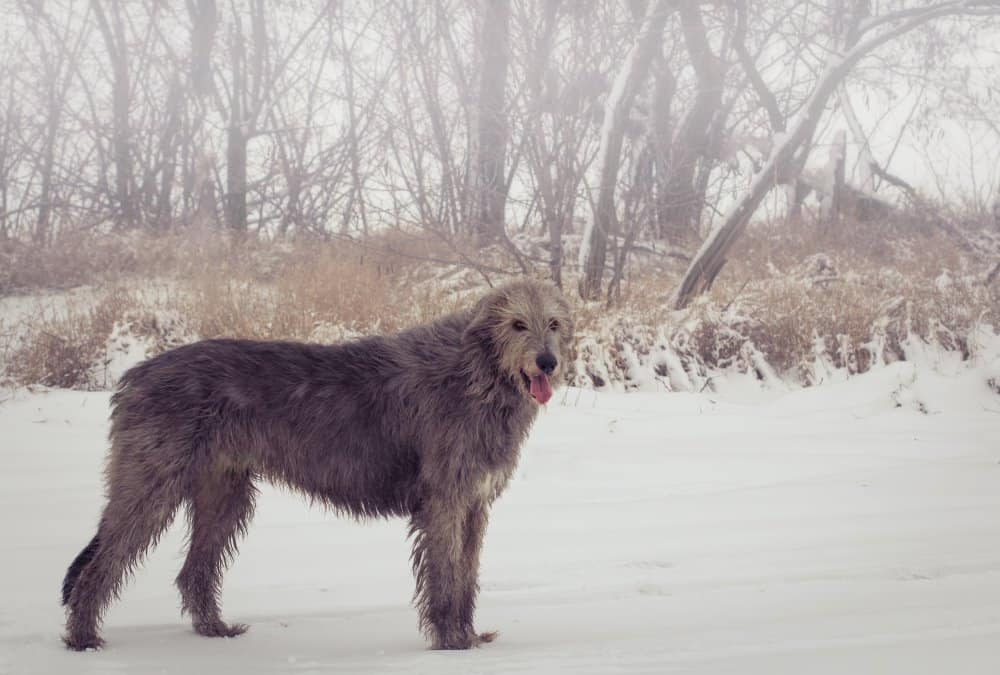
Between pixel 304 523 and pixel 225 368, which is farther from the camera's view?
pixel 304 523

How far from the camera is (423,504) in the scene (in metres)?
3.89

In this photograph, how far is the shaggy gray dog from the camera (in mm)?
3791

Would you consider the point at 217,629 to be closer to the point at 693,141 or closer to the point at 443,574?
the point at 443,574

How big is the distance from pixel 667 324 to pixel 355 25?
29.7 feet

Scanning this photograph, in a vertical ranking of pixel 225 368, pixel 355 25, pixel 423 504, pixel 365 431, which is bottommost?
pixel 423 504

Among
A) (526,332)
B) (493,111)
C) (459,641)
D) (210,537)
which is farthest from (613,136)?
(459,641)

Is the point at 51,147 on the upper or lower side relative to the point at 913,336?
upper

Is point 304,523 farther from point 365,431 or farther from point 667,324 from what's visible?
point 667,324

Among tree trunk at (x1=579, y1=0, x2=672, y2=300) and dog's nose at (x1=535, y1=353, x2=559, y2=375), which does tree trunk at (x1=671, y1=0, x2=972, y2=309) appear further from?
dog's nose at (x1=535, y1=353, x2=559, y2=375)

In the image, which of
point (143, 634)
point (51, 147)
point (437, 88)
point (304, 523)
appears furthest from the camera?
point (51, 147)

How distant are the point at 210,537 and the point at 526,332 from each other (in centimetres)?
177

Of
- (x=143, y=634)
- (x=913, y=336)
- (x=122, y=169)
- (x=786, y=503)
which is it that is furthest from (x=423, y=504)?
(x=122, y=169)

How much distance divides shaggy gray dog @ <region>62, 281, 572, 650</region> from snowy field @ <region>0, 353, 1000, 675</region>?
337 mm

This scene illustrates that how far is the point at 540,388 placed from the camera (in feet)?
12.4
